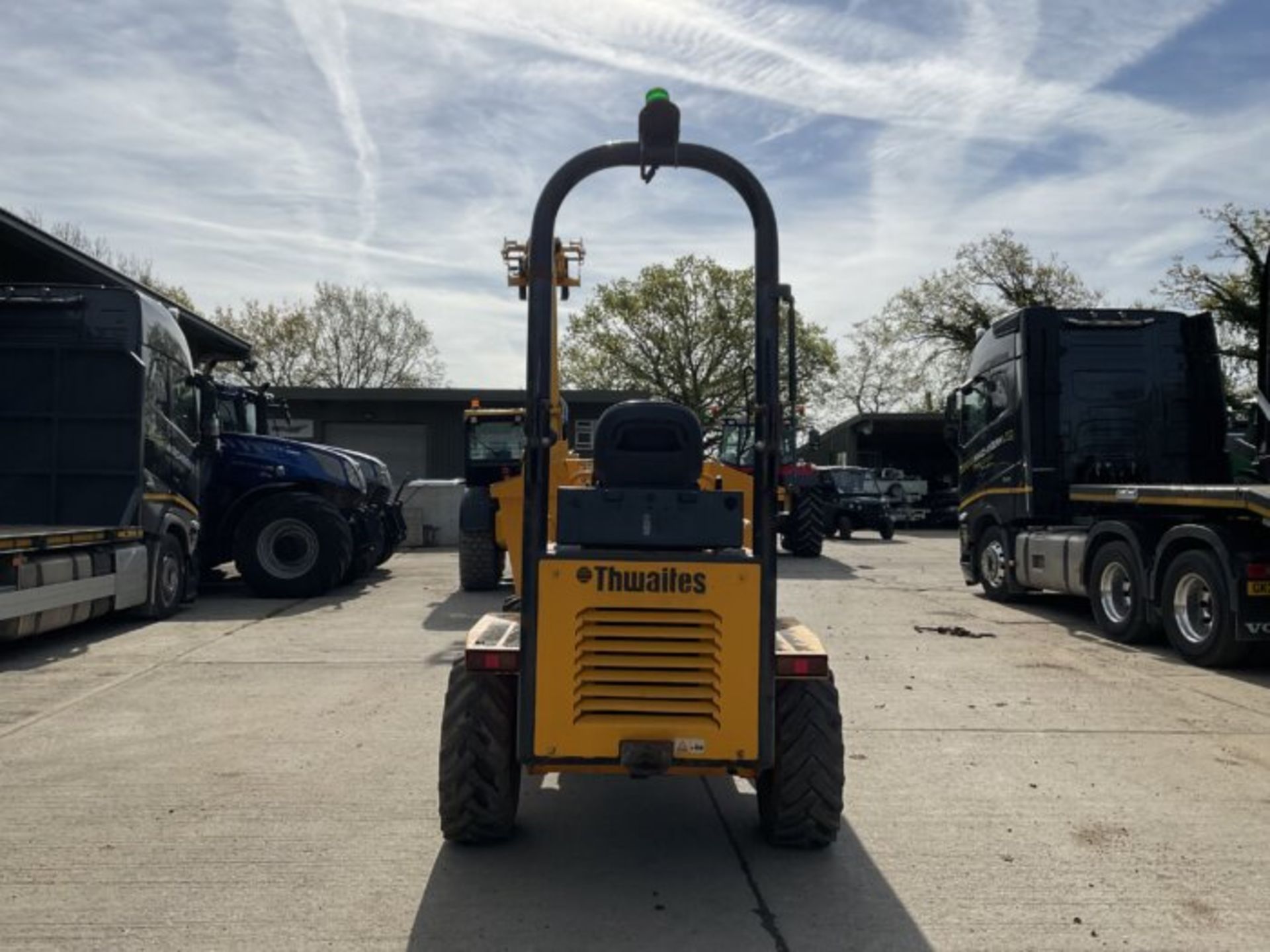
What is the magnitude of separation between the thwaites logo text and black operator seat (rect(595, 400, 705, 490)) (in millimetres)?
642

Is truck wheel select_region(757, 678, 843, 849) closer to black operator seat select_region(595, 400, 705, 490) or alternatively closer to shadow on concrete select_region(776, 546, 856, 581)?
black operator seat select_region(595, 400, 705, 490)

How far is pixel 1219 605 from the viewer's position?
Result: 8812mm

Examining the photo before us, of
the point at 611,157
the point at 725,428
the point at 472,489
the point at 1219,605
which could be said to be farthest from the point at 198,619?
the point at 1219,605

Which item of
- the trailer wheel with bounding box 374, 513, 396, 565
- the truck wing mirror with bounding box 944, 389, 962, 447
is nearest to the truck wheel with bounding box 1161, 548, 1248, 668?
the truck wing mirror with bounding box 944, 389, 962, 447

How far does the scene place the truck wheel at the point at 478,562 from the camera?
1475 centimetres

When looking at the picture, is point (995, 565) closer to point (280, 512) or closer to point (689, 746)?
point (280, 512)

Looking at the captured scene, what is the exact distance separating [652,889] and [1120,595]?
26.8 ft

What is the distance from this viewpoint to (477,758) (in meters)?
4.46

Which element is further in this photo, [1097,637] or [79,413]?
[79,413]

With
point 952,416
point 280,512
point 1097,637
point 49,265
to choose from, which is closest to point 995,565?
point 952,416

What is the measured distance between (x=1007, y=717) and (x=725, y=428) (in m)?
10.1

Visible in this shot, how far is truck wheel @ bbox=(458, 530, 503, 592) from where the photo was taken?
48.4 ft

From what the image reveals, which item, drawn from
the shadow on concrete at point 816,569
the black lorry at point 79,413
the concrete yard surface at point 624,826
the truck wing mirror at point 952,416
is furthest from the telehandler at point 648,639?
the shadow on concrete at point 816,569

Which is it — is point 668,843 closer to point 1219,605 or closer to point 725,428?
point 1219,605
